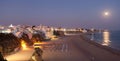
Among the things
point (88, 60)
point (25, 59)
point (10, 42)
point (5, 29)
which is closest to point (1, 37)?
point (10, 42)

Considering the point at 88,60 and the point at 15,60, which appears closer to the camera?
the point at 15,60

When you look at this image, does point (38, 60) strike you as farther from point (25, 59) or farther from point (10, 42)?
point (10, 42)

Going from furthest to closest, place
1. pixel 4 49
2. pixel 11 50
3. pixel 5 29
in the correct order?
pixel 5 29, pixel 11 50, pixel 4 49

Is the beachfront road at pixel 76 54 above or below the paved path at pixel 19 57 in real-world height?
below

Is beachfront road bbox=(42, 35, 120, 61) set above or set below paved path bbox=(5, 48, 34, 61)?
below

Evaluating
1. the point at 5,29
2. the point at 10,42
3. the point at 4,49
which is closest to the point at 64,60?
the point at 4,49

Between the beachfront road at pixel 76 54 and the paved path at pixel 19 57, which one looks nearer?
the paved path at pixel 19 57

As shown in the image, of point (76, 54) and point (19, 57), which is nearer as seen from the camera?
point (19, 57)

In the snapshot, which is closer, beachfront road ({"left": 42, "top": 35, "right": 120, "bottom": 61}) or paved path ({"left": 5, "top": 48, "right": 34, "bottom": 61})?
paved path ({"left": 5, "top": 48, "right": 34, "bottom": 61})

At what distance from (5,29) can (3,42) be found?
2451 centimetres

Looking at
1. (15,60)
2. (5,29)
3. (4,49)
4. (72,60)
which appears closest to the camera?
(15,60)

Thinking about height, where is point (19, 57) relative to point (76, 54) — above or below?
above

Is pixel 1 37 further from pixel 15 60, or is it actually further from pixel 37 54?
pixel 37 54

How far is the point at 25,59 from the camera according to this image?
2498 cm
